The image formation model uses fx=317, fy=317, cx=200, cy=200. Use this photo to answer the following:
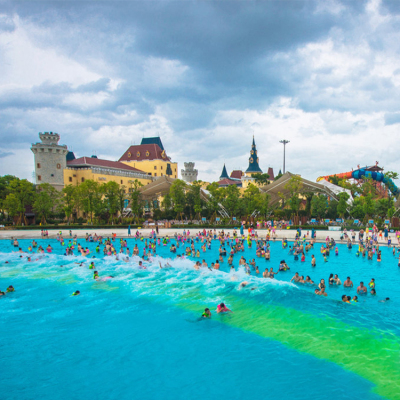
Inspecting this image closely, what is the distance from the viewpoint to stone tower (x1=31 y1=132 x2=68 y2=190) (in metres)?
65.2

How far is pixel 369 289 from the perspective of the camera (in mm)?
17219

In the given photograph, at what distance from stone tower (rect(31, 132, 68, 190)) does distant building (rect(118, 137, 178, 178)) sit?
84.4 feet

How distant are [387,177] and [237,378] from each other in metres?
58.9

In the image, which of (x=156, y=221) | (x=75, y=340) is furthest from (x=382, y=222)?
(x=75, y=340)

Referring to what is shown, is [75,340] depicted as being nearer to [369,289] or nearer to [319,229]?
[369,289]

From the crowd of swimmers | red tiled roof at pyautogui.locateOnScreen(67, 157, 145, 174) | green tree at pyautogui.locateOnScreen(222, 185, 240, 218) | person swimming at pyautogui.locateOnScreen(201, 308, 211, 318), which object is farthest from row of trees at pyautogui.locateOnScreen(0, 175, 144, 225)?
person swimming at pyautogui.locateOnScreen(201, 308, 211, 318)

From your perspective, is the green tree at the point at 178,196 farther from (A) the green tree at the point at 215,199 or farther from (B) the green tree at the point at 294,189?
(B) the green tree at the point at 294,189

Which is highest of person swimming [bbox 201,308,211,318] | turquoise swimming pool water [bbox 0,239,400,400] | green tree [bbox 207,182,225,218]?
green tree [bbox 207,182,225,218]

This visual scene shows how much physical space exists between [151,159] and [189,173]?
52.5 ft

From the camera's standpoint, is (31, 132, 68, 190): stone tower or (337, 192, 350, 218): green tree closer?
(337, 192, 350, 218): green tree

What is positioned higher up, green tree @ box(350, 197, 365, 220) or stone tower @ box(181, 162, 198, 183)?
stone tower @ box(181, 162, 198, 183)

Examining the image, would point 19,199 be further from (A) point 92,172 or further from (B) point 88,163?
(B) point 88,163

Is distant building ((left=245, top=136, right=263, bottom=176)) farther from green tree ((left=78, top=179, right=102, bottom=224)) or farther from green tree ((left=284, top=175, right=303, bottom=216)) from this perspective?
green tree ((left=78, top=179, right=102, bottom=224))

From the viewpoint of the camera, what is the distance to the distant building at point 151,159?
88438 mm
